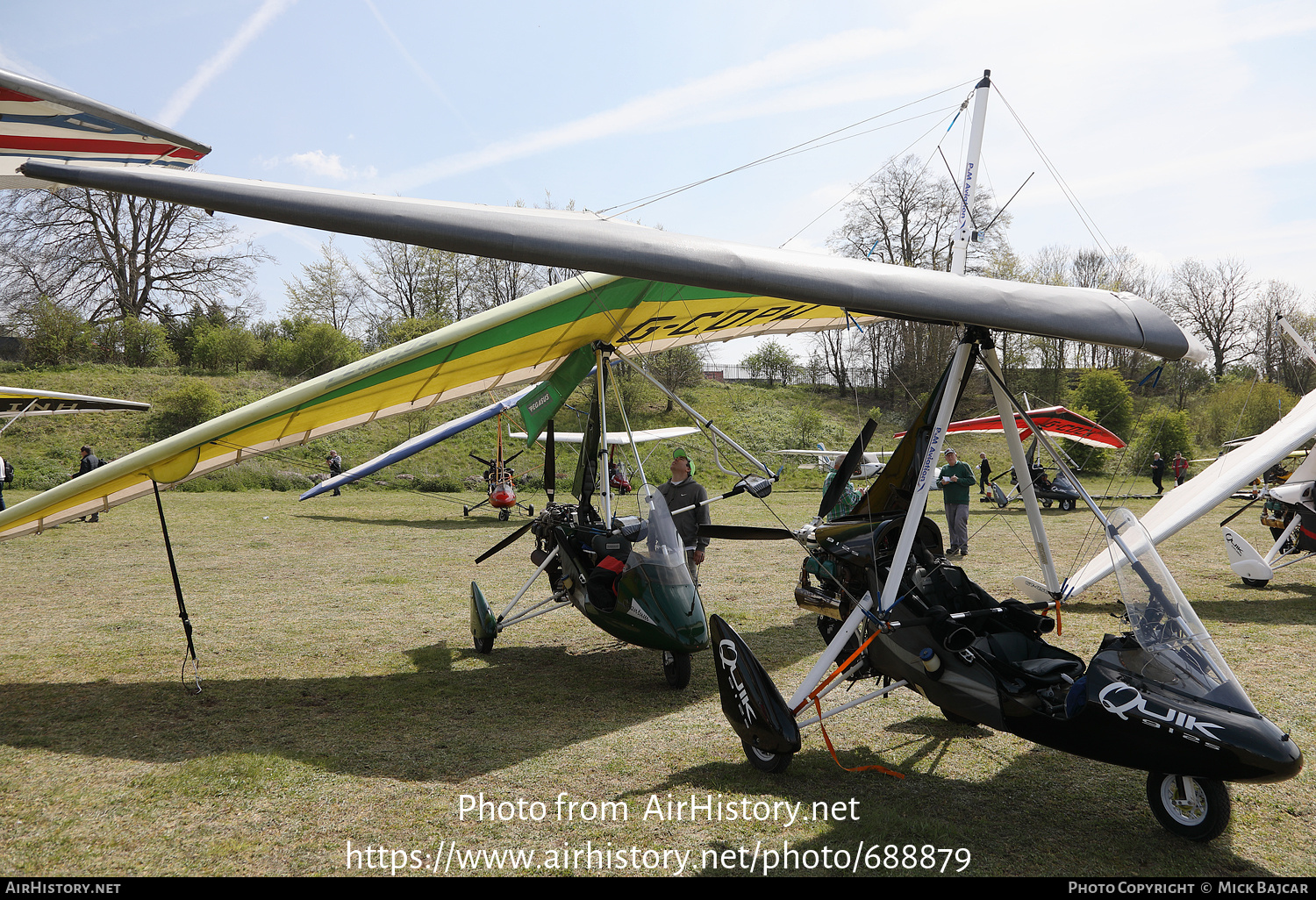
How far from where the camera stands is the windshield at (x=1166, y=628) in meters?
2.78

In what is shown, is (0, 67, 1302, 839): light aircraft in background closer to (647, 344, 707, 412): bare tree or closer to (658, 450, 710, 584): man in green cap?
(658, 450, 710, 584): man in green cap

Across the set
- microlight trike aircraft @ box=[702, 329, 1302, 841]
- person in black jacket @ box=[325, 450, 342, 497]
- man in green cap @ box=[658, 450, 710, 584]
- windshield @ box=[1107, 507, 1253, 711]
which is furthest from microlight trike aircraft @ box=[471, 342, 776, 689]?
person in black jacket @ box=[325, 450, 342, 497]

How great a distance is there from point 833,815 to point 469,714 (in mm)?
2595

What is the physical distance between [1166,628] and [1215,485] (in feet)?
11.7

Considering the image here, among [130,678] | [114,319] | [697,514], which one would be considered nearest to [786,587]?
[697,514]

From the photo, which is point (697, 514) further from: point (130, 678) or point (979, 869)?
Result: point (130, 678)

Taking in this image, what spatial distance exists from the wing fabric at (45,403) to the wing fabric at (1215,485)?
15.9 m

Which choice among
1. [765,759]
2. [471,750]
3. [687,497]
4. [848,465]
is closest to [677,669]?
[765,759]

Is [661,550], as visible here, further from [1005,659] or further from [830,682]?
[1005,659]

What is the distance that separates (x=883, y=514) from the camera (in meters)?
4.50

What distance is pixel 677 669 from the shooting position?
5.26m

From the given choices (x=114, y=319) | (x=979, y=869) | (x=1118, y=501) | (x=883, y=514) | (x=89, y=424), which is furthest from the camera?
(x=114, y=319)

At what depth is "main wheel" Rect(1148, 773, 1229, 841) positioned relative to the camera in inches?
116

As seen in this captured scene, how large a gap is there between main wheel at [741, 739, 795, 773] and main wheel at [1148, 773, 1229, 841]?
1604mm
